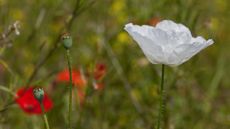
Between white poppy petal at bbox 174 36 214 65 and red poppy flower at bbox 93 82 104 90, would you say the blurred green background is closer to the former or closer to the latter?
red poppy flower at bbox 93 82 104 90

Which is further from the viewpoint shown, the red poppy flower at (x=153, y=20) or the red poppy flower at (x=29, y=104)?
the red poppy flower at (x=153, y=20)

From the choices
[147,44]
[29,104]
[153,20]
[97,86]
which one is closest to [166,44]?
[147,44]

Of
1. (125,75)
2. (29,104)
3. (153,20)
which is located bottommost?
(29,104)

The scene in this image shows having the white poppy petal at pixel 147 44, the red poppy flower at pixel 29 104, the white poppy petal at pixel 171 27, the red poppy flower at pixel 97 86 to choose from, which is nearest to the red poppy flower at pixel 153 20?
the red poppy flower at pixel 97 86

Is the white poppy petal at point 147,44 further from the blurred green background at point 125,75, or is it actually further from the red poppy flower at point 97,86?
the blurred green background at point 125,75

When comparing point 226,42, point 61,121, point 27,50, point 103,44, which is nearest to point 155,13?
point 103,44

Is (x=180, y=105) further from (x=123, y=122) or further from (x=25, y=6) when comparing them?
(x=25, y=6)

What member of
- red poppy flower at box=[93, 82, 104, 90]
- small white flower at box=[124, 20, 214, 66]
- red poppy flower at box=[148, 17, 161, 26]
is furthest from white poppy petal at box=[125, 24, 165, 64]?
red poppy flower at box=[148, 17, 161, 26]

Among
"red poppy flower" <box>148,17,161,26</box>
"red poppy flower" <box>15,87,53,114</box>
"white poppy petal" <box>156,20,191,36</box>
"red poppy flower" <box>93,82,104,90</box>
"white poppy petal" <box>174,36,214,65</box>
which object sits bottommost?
"red poppy flower" <box>15,87,53,114</box>

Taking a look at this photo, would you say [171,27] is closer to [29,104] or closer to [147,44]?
[147,44]
